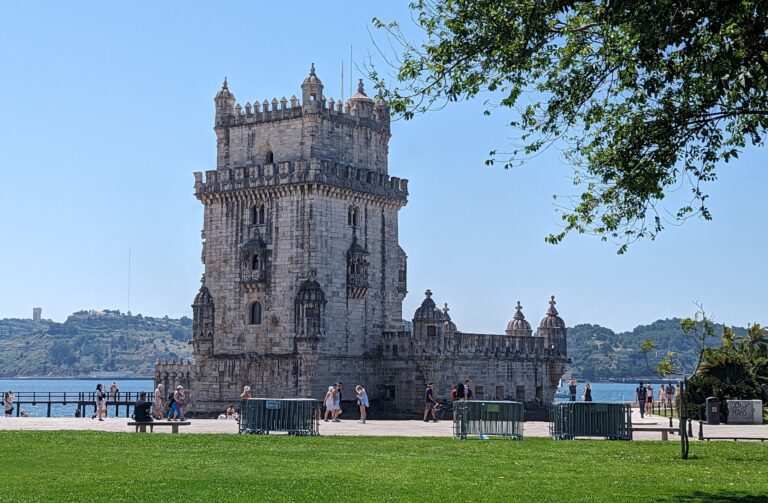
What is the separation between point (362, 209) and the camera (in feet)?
201

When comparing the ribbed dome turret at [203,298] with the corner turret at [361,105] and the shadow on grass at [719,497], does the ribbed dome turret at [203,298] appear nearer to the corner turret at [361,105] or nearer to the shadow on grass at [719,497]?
the corner turret at [361,105]

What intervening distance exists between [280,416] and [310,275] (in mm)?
21867

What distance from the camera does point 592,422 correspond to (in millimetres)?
34938

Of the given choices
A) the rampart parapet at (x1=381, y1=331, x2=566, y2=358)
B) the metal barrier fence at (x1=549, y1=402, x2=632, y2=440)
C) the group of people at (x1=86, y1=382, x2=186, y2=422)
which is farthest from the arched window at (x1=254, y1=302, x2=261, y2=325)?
the metal barrier fence at (x1=549, y1=402, x2=632, y2=440)

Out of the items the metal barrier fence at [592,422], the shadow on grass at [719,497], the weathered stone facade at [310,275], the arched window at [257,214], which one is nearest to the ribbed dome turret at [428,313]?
the weathered stone facade at [310,275]

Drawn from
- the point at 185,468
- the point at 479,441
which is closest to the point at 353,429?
the point at 479,441

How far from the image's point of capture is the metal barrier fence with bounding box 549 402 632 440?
34750 millimetres

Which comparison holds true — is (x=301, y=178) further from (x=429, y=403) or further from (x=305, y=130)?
(x=429, y=403)

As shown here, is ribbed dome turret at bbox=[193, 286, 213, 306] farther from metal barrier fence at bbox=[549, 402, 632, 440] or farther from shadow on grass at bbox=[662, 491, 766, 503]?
shadow on grass at bbox=[662, 491, 766, 503]

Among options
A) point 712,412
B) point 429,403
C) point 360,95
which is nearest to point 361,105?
point 360,95

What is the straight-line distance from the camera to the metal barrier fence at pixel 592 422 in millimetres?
34750

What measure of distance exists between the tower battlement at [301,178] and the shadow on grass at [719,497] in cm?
3731

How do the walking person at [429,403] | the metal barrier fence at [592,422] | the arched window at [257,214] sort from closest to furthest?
the metal barrier fence at [592,422] → the walking person at [429,403] → the arched window at [257,214]

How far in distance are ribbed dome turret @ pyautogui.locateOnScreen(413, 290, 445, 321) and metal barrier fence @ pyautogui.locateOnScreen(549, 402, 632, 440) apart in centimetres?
2552
